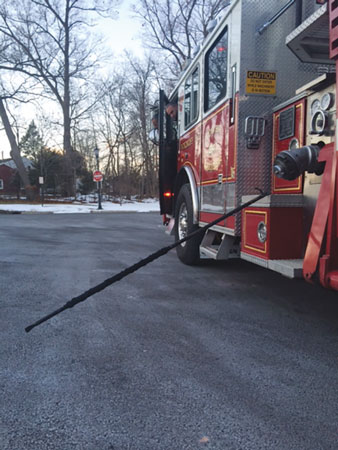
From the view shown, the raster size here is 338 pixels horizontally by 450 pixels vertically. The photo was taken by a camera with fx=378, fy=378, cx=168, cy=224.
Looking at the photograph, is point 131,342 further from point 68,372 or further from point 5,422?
point 5,422

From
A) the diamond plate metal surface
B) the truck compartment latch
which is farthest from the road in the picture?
the truck compartment latch

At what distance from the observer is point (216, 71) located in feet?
14.1

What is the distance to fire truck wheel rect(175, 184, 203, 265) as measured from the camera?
17.2 ft

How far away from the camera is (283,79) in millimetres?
3650

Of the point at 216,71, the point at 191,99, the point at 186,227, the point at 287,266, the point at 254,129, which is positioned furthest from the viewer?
the point at 186,227

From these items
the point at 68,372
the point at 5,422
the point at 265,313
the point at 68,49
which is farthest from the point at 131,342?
the point at 68,49

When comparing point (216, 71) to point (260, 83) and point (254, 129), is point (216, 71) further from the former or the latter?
point (254, 129)

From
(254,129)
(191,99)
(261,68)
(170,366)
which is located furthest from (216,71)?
(170,366)

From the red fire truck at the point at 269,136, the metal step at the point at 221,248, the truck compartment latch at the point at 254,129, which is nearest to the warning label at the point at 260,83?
the red fire truck at the point at 269,136

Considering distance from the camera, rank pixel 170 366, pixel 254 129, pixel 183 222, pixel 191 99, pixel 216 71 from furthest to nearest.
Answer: pixel 183 222, pixel 191 99, pixel 216 71, pixel 254 129, pixel 170 366

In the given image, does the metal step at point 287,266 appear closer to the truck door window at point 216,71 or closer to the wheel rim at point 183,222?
the truck door window at point 216,71

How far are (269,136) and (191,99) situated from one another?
211 cm

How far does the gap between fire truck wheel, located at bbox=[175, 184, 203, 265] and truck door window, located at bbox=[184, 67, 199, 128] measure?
0.98 m

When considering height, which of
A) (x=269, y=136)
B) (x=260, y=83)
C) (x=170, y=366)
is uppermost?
(x=260, y=83)
